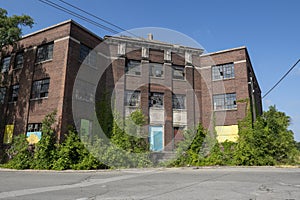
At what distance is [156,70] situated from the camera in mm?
23812

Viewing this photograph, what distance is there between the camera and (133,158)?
16516mm

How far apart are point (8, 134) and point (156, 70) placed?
14069 millimetres

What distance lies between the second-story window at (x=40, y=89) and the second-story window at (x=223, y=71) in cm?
1584

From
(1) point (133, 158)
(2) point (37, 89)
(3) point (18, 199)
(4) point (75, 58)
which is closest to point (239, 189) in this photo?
(3) point (18, 199)

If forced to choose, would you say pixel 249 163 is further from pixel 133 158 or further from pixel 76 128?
pixel 76 128

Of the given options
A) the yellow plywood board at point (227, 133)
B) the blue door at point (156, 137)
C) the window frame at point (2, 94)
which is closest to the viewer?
the window frame at point (2, 94)

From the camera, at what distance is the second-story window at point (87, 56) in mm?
19938

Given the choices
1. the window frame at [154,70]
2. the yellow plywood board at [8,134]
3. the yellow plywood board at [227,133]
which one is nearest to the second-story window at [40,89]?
the yellow plywood board at [8,134]

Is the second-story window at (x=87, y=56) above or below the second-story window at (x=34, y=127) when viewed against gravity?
above

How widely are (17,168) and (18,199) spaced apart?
10800mm

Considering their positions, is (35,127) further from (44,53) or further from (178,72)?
(178,72)

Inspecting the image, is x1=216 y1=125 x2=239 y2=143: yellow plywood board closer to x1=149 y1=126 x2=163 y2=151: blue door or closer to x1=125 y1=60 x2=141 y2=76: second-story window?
x1=149 y1=126 x2=163 y2=151: blue door

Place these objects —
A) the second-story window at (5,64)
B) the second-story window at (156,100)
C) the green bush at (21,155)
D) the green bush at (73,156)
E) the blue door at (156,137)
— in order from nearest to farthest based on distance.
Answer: the green bush at (73,156) < the green bush at (21,155) < the blue door at (156,137) < the second-story window at (5,64) < the second-story window at (156,100)

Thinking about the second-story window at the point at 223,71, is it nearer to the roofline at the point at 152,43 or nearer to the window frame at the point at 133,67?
the roofline at the point at 152,43
